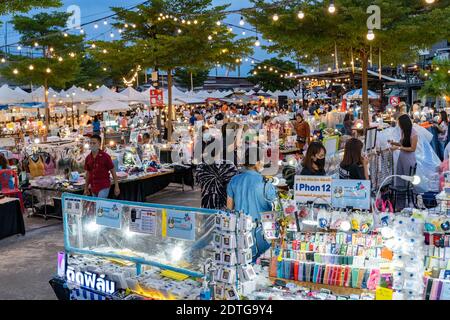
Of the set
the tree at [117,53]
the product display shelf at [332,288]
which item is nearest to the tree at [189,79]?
the tree at [117,53]

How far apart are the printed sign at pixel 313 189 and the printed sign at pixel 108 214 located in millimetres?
1779

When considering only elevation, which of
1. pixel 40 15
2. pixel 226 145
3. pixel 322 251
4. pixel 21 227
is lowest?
pixel 21 227

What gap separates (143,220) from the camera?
14.8 feet

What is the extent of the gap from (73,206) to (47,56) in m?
25.3

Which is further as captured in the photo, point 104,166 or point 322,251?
point 104,166

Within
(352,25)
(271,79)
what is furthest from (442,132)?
(271,79)

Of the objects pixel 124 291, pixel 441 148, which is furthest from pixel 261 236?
pixel 441 148

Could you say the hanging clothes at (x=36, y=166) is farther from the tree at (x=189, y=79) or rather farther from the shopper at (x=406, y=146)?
the tree at (x=189, y=79)

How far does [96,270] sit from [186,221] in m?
1.05

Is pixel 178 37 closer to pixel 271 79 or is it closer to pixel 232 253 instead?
pixel 232 253

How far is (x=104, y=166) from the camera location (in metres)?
7.87

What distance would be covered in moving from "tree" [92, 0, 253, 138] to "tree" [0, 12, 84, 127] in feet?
28.1
